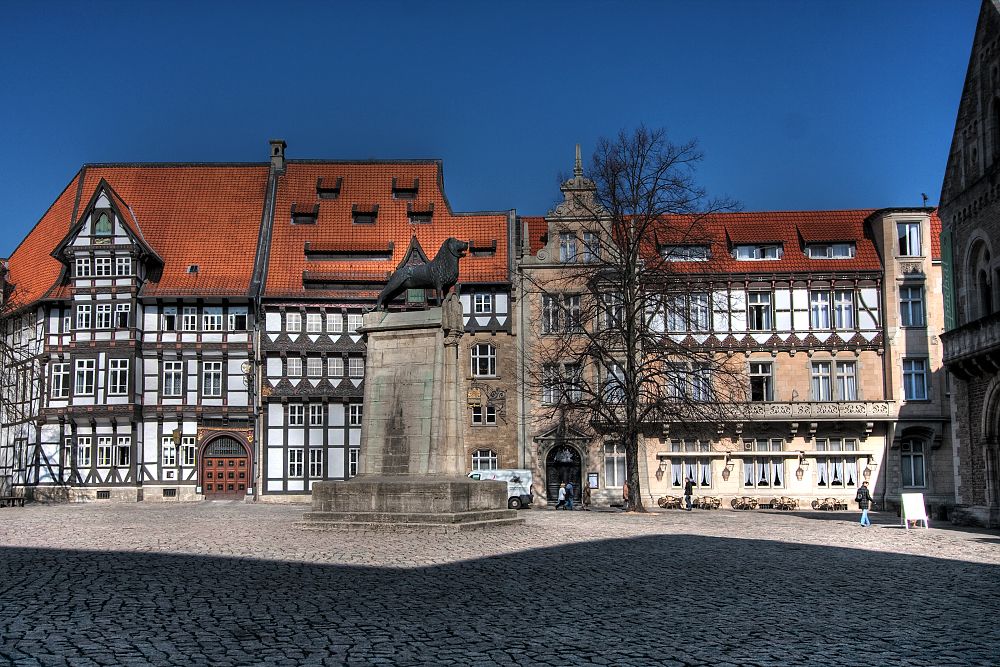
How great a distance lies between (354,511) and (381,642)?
46.9ft

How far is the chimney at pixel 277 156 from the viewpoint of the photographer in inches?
2281

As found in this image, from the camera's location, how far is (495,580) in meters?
16.6

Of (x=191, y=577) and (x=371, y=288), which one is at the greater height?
(x=371, y=288)

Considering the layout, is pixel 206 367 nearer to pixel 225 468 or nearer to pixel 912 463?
pixel 225 468

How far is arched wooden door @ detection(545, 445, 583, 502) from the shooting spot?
5016 cm

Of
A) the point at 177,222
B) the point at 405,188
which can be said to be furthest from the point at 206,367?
the point at 405,188

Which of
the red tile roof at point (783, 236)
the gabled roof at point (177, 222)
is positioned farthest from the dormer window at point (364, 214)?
the red tile roof at point (783, 236)

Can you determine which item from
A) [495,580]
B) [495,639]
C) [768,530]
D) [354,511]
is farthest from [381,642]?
[768,530]

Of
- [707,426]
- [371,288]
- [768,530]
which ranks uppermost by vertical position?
[371,288]

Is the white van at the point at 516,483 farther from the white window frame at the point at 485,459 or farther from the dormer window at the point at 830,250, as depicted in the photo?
the dormer window at the point at 830,250

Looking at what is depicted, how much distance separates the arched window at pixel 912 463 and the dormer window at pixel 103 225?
3628 centimetres

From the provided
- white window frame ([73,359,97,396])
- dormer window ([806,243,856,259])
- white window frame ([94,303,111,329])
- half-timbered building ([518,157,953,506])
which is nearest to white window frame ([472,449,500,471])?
half-timbered building ([518,157,953,506])

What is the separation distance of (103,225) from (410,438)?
31.4m

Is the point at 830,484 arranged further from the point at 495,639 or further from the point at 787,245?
the point at 495,639
